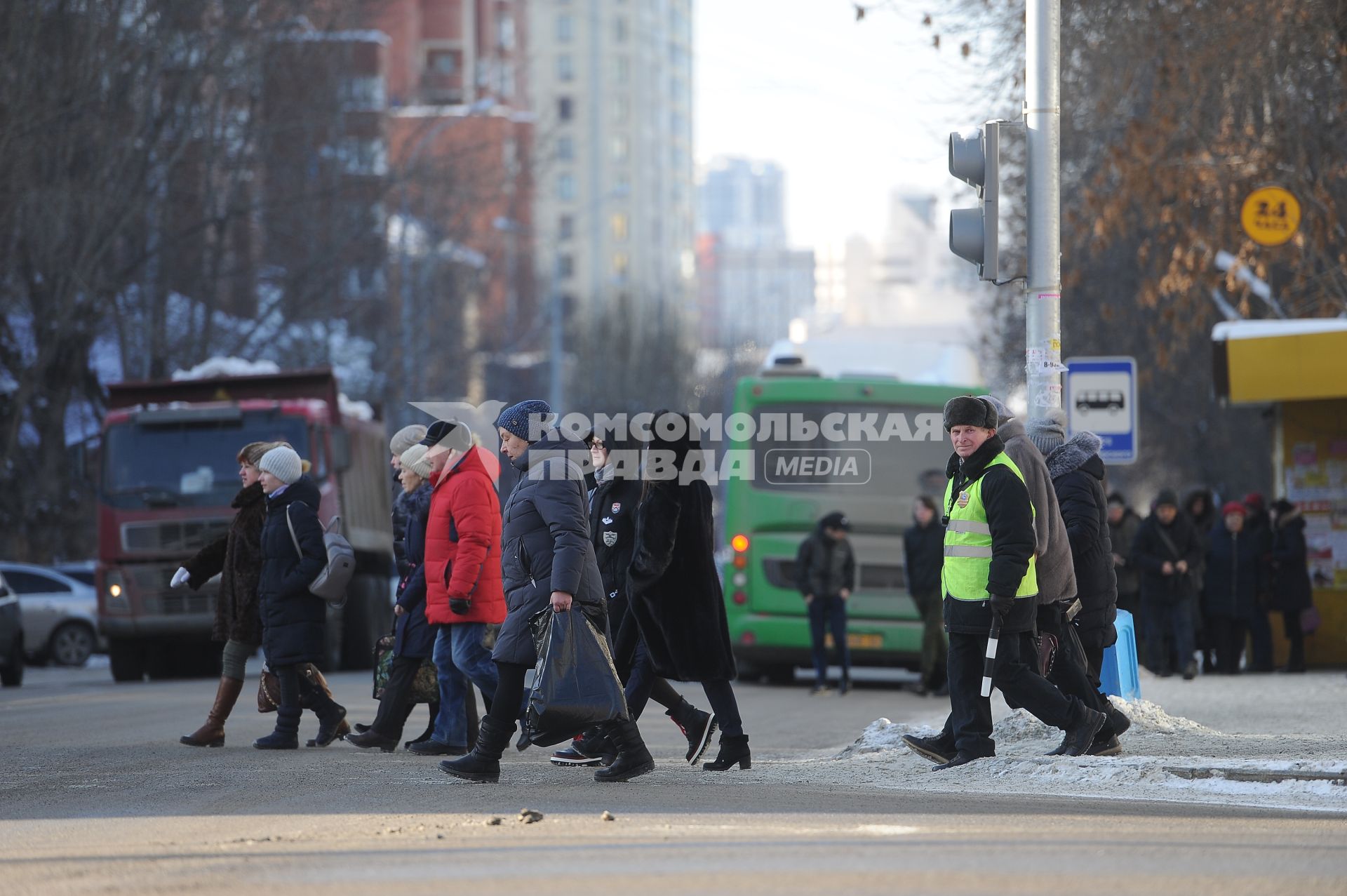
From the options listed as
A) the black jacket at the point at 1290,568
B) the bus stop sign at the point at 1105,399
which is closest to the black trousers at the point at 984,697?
the bus stop sign at the point at 1105,399

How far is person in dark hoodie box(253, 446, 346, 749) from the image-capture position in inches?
446

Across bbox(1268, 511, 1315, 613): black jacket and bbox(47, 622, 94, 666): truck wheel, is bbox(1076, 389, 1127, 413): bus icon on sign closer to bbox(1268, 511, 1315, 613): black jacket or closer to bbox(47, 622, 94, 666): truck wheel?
bbox(1268, 511, 1315, 613): black jacket

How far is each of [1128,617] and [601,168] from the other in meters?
119

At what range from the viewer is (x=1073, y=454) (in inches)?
426

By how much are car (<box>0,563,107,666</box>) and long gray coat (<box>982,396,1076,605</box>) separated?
19.6 metres

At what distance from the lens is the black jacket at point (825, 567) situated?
58.2 ft

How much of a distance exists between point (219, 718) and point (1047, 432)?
16.2 feet

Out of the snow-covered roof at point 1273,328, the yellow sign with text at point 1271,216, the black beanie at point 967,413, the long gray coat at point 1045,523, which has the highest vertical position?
the yellow sign with text at point 1271,216

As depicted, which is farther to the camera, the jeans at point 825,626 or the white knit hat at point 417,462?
the jeans at point 825,626

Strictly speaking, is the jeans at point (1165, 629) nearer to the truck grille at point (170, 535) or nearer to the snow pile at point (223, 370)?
the truck grille at point (170, 535)

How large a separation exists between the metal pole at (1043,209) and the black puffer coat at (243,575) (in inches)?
177

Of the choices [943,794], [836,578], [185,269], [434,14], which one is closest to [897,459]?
[836,578]

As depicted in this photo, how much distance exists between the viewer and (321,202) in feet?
121

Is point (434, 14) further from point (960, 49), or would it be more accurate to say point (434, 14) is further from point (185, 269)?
point (960, 49)
